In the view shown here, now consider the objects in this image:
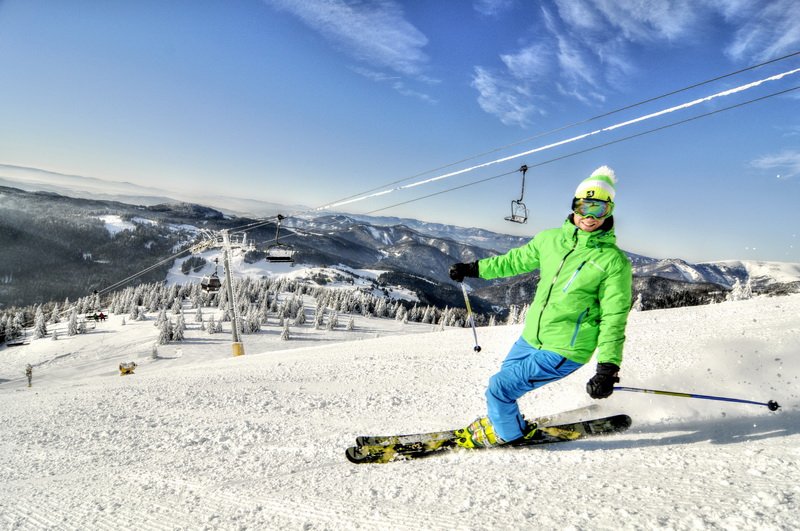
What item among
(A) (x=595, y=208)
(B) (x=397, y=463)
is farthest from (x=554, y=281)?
(B) (x=397, y=463)

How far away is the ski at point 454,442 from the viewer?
4066 millimetres

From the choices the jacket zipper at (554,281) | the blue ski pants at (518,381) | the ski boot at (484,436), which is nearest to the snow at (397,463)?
the ski boot at (484,436)

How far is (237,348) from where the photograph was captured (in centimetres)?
2072

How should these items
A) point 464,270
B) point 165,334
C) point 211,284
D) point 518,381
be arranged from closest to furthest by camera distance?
point 518,381 < point 464,270 < point 211,284 < point 165,334

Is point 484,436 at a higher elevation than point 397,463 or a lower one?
higher

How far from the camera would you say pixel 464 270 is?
17.3 feet

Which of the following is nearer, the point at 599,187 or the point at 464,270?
the point at 599,187

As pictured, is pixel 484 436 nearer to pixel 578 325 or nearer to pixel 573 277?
pixel 578 325

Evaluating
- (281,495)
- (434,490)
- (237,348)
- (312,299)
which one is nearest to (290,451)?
(281,495)

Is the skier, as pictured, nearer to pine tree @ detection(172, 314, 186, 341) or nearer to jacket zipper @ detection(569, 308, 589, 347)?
jacket zipper @ detection(569, 308, 589, 347)

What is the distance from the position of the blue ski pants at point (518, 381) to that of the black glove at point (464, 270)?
1.24 meters

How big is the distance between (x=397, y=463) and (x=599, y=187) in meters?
3.44

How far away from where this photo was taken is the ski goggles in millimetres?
3936

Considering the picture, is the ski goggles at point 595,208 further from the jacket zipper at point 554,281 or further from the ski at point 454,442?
the ski at point 454,442
